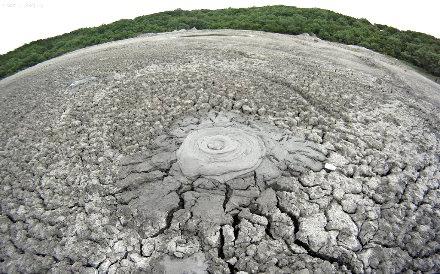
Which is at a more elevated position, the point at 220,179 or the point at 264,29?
the point at 264,29

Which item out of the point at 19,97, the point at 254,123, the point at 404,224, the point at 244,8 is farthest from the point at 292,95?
the point at 244,8

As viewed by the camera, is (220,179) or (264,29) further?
(264,29)

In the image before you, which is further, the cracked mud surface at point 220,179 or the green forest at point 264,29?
the green forest at point 264,29

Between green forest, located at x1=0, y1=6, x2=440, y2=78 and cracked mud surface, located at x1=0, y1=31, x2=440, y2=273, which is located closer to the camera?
cracked mud surface, located at x1=0, y1=31, x2=440, y2=273
